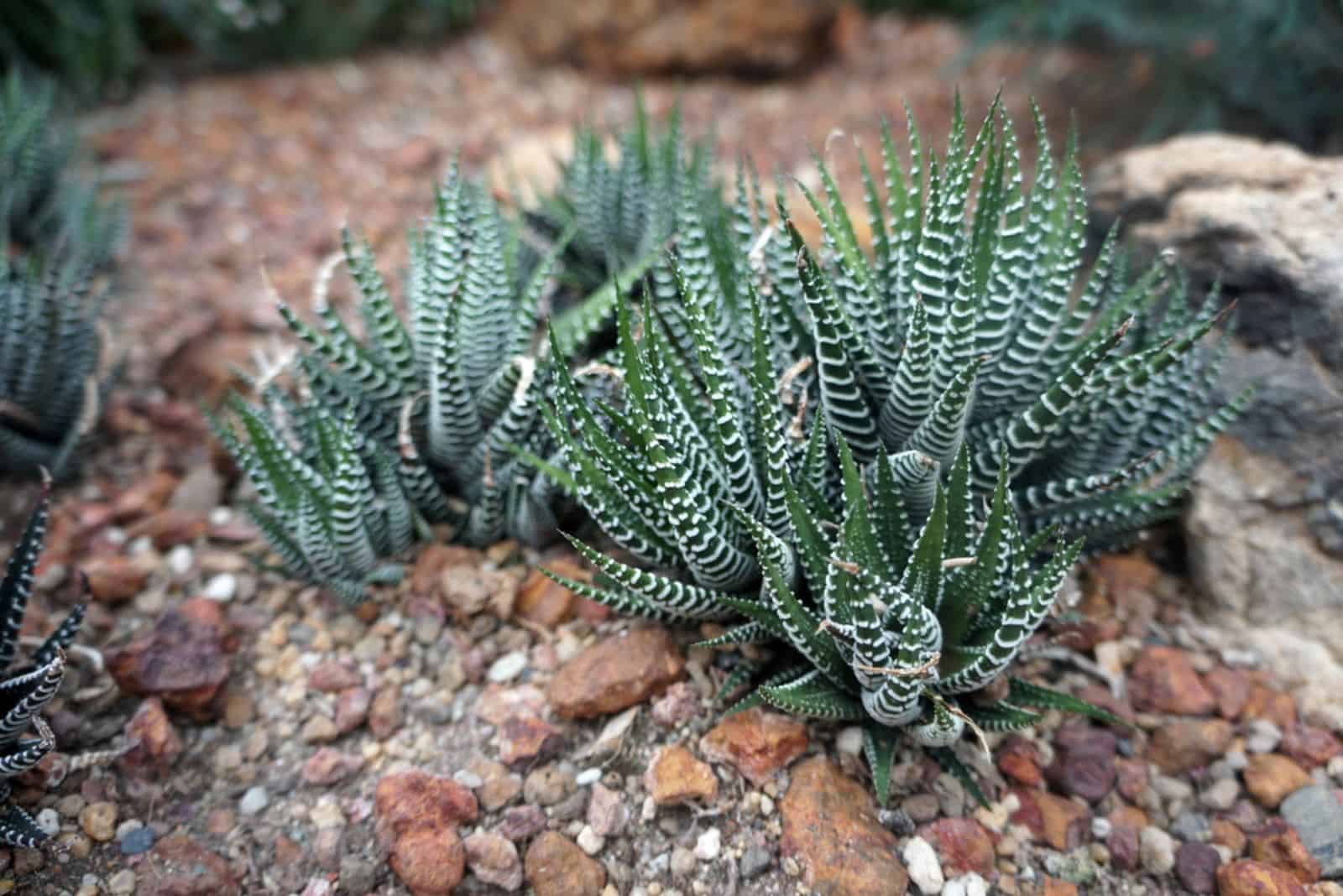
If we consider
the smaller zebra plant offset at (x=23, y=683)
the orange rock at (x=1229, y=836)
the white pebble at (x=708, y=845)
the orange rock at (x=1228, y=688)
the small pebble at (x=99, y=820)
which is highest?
the smaller zebra plant offset at (x=23, y=683)

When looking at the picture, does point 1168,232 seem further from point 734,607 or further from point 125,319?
point 125,319

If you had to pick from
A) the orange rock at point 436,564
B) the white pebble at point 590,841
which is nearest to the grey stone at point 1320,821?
the white pebble at point 590,841

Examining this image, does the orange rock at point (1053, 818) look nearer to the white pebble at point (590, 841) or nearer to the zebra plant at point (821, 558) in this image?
the zebra plant at point (821, 558)

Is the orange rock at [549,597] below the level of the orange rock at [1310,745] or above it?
above

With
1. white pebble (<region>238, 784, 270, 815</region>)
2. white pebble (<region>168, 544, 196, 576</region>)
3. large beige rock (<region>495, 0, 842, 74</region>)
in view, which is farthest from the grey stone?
large beige rock (<region>495, 0, 842, 74</region>)

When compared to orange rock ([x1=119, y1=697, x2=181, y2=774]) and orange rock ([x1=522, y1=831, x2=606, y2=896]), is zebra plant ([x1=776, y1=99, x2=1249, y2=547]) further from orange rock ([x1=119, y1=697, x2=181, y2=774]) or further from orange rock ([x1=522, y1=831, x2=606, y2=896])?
orange rock ([x1=119, y1=697, x2=181, y2=774])

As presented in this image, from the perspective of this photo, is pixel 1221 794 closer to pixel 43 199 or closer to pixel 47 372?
pixel 47 372

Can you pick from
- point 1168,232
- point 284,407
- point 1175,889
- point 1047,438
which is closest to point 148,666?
point 284,407
